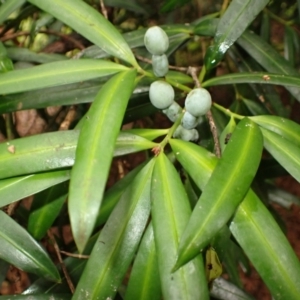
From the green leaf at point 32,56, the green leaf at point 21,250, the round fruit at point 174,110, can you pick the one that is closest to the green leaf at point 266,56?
the round fruit at point 174,110

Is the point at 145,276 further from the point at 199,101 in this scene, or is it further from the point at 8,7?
the point at 8,7

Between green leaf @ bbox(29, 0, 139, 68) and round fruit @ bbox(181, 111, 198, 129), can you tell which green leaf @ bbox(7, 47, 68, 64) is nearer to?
green leaf @ bbox(29, 0, 139, 68)

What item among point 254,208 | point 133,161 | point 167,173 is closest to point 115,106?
point 167,173

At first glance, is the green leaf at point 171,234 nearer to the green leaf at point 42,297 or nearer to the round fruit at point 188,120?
the round fruit at point 188,120

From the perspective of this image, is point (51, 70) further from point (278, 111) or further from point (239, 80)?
point (278, 111)

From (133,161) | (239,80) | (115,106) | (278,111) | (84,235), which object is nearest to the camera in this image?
(84,235)

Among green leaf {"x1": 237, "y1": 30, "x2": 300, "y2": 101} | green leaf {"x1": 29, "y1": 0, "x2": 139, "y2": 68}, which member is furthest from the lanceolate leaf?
green leaf {"x1": 237, "y1": 30, "x2": 300, "y2": 101}
